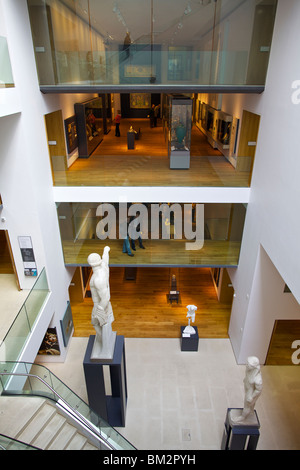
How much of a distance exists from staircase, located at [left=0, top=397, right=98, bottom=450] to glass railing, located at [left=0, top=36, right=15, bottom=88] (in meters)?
6.07

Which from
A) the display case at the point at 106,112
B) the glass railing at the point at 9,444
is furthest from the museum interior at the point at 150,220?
the display case at the point at 106,112

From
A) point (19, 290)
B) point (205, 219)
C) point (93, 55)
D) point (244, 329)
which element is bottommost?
point (244, 329)

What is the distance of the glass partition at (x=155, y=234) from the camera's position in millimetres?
10102

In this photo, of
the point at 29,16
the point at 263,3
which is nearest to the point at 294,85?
the point at 263,3

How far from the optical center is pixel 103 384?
25.3 ft

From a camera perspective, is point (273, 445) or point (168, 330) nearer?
point (273, 445)

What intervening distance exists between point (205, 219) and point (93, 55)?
5.64m

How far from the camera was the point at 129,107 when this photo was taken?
22438 mm

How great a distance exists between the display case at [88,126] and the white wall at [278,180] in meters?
6.55

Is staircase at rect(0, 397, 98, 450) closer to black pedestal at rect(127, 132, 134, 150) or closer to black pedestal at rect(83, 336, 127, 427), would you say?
black pedestal at rect(83, 336, 127, 427)

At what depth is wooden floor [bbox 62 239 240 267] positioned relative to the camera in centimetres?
1029

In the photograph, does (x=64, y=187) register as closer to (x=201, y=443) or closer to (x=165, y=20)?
(x=165, y=20)

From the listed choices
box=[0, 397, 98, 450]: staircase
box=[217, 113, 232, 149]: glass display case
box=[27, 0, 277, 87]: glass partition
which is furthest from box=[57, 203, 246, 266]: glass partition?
box=[0, 397, 98, 450]: staircase

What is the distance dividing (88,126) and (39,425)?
10.5 meters
